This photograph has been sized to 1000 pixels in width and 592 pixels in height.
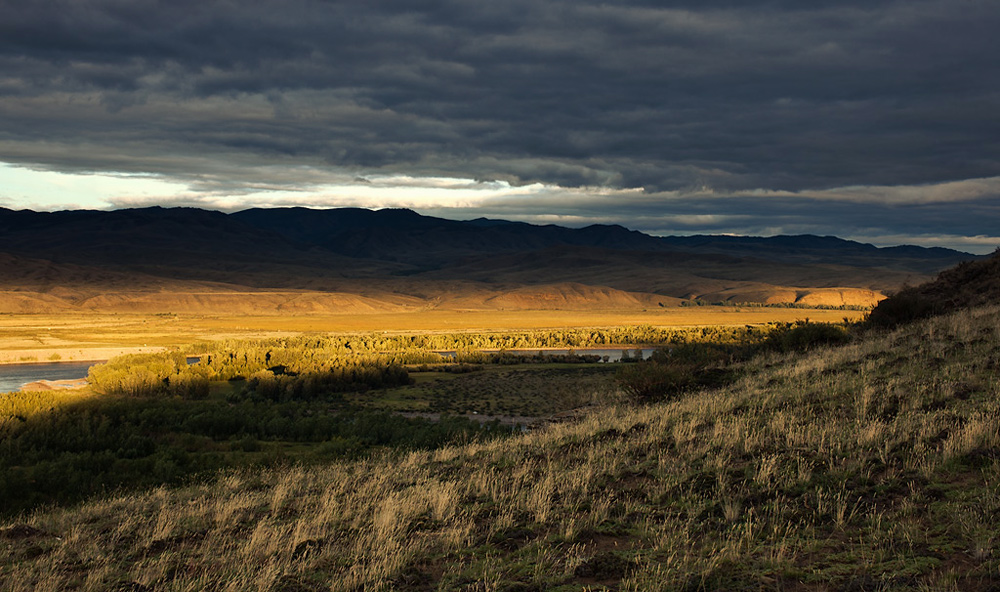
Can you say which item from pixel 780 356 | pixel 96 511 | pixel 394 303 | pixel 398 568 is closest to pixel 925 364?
pixel 780 356

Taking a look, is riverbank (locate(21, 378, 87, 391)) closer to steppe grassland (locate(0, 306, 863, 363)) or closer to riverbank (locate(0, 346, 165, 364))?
riverbank (locate(0, 346, 165, 364))

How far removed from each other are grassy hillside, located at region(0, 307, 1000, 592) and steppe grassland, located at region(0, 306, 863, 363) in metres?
71.6

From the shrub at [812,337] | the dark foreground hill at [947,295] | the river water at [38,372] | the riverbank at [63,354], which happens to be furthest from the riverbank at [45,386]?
the dark foreground hill at [947,295]

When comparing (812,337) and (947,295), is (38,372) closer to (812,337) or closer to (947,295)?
(812,337)

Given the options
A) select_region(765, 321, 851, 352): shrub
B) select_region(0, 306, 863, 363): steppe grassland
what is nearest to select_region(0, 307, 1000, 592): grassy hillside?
select_region(765, 321, 851, 352): shrub

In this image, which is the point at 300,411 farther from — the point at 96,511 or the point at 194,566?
the point at 194,566

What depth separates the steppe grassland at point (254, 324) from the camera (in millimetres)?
79812

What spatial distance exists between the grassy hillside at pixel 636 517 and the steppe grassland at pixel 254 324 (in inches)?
2818

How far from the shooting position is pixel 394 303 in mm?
171250

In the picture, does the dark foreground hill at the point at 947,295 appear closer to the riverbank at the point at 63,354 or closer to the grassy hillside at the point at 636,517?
the grassy hillside at the point at 636,517

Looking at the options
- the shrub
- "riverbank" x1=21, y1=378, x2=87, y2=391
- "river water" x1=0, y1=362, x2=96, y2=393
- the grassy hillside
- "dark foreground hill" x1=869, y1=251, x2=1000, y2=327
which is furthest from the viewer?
A: "river water" x1=0, y1=362, x2=96, y2=393

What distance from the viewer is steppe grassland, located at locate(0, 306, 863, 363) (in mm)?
79812

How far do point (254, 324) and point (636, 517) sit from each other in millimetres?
119715

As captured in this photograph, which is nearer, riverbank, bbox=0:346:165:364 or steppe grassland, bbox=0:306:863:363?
riverbank, bbox=0:346:165:364
